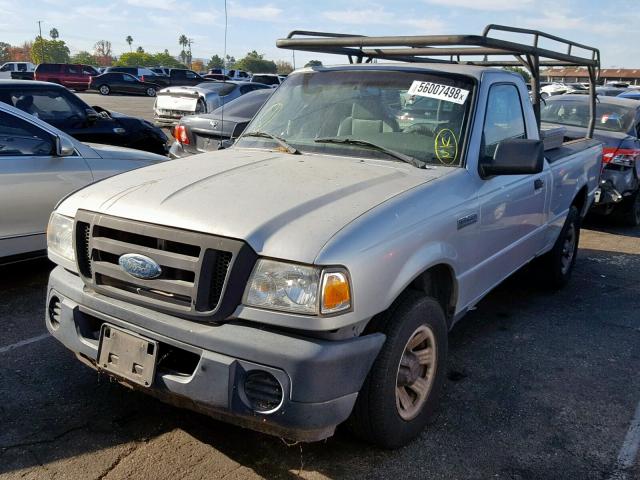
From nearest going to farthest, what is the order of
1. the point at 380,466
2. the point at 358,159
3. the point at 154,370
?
the point at 154,370
the point at 380,466
the point at 358,159

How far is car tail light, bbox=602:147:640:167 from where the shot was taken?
26.9 ft

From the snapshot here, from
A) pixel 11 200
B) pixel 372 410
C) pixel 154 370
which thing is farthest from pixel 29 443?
pixel 11 200

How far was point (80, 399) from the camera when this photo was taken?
3.45 meters

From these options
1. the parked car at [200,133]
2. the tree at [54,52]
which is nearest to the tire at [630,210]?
the parked car at [200,133]

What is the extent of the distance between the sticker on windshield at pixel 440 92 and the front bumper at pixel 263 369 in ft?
5.83

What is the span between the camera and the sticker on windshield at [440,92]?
3840 millimetres

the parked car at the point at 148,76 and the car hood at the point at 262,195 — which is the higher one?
the parked car at the point at 148,76

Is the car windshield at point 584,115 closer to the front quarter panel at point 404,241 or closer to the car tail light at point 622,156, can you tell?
the car tail light at point 622,156

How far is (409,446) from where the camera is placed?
3135 millimetres

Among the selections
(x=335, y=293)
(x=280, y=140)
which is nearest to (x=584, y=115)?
(x=280, y=140)

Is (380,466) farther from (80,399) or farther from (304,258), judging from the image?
(80,399)

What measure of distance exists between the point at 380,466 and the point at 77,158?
3.99m

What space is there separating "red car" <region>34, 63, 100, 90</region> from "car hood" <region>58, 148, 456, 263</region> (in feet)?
135

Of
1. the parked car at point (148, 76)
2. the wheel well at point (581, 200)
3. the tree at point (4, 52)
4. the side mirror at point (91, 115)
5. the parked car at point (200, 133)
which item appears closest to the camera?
the wheel well at point (581, 200)
